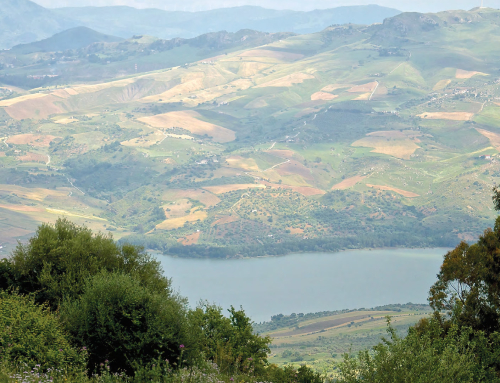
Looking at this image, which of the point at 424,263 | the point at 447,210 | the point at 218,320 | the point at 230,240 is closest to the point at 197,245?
the point at 230,240

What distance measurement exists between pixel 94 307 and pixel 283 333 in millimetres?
83954

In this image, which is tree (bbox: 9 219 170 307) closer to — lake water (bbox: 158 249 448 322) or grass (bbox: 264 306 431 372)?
grass (bbox: 264 306 431 372)

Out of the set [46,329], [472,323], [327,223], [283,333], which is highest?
[327,223]

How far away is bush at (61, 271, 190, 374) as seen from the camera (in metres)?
18.0

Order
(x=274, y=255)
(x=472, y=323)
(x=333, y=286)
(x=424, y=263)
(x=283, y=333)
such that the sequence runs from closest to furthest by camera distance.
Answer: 1. (x=472, y=323)
2. (x=283, y=333)
3. (x=333, y=286)
4. (x=424, y=263)
5. (x=274, y=255)

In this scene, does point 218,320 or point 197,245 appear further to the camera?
point 197,245

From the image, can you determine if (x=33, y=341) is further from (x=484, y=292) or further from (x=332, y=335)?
(x=332, y=335)

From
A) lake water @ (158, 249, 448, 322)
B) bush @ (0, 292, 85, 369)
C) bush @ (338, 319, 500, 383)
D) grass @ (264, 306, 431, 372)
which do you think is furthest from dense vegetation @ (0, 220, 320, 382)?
lake water @ (158, 249, 448, 322)

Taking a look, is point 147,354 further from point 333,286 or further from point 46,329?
point 333,286

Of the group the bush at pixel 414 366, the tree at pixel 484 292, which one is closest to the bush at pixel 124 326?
the bush at pixel 414 366

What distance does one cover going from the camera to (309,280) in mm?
145250

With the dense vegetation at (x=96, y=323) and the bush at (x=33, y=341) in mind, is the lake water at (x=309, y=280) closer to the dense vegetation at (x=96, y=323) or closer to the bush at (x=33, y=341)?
the dense vegetation at (x=96, y=323)

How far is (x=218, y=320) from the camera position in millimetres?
26031

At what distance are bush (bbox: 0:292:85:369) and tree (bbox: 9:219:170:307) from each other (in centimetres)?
272
